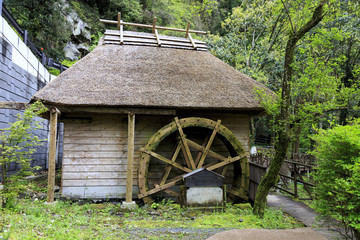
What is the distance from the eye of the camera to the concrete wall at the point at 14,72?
6.33m

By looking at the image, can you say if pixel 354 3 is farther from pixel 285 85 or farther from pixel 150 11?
pixel 150 11

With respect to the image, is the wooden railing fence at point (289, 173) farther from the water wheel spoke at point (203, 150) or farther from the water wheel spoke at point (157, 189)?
the water wheel spoke at point (157, 189)

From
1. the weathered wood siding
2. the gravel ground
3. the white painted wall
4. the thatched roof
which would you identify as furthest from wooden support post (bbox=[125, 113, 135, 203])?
the white painted wall

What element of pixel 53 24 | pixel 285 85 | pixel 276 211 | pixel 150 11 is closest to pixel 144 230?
pixel 276 211

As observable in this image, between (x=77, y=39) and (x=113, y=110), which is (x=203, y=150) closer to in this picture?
(x=113, y=110)

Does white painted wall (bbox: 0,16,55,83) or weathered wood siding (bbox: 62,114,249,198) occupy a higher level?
white painted wall (bbox: 0,16,55,83)

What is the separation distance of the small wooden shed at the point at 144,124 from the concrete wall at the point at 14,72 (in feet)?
4.85

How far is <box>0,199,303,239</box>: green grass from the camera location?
3.99 metres

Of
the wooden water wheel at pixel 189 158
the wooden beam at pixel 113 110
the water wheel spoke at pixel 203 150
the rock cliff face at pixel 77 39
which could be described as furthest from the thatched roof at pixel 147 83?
the rock cliff face at pixel 77 39

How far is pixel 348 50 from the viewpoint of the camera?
479 inches

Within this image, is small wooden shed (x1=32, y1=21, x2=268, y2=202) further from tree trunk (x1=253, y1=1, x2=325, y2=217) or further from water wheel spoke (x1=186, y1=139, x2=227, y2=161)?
tree trunk (x1=253, y1=1, x2=325, y2=217)

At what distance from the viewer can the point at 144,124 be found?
23.0ft

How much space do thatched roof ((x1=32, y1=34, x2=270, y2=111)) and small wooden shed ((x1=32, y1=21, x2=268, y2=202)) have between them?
0.08 ft

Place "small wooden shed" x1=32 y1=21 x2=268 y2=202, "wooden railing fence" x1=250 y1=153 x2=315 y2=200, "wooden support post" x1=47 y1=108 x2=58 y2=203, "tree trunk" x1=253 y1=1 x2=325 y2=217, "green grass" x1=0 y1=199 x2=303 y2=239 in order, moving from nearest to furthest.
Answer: "green grass" x1=0 y1=199 x2=303 y2=239
"tree trunk" x1=253 y1=1 x2=325 y2=217
"wooden support post" x1=47 y1=108 x2=58 y2=203
"small wooden shed" x1=32 y1=21 x2=268 y2=202
"wooden railing fence" x1=250 y1=153 x2=315 y2=200
